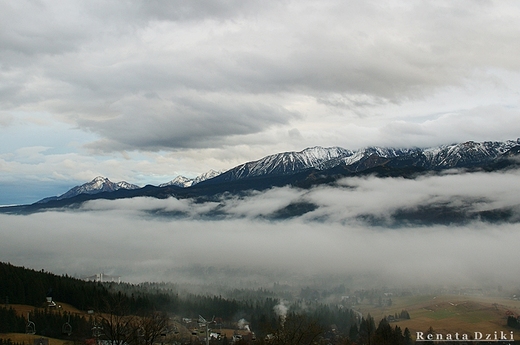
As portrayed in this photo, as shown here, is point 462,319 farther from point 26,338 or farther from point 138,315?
point 26,338

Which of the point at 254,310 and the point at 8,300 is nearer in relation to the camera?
the point at 8,300

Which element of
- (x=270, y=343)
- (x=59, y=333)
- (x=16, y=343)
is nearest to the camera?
(x=270, y=343)

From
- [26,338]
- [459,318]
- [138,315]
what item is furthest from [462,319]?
[26,338]

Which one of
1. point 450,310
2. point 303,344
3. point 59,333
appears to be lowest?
point 450,310

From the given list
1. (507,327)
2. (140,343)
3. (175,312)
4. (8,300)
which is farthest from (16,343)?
(507,327)

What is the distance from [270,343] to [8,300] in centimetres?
11134

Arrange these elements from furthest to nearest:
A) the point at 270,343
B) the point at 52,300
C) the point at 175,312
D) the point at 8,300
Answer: the point at 175,312 < the point at 52,300 < the point at 8,300 < the point at 270,343

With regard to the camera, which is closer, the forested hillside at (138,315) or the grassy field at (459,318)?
the forested hillside at (138,315)

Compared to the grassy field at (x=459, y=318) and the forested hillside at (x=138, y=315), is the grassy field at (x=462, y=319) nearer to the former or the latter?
the grassy field at (x=459, y=318)

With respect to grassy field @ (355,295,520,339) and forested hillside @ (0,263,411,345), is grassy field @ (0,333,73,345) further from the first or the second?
grassy field @ (355,295,520,339)

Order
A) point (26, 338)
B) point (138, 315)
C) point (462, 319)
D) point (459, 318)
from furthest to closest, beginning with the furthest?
1. point (459, 318)
2. point (462, 319)
3. point (138, 315)
4. point (26, 338)

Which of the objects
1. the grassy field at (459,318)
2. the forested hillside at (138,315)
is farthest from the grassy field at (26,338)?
the grassy field at (459,318)

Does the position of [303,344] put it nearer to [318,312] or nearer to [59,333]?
[59,333]

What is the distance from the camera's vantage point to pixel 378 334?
299ft
